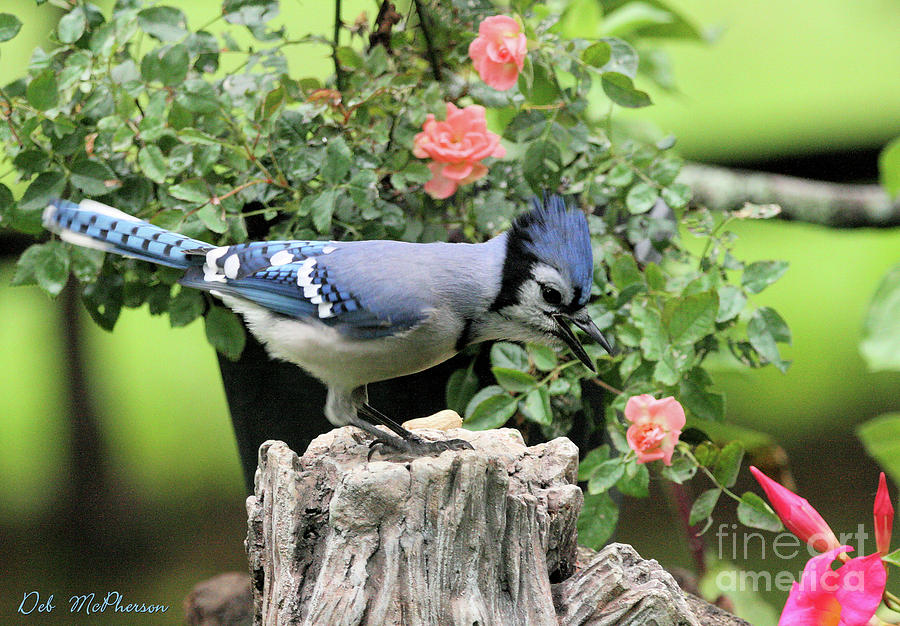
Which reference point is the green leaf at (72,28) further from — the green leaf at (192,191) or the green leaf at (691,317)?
the green leaf at (691,317)

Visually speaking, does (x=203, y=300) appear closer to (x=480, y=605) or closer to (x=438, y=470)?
(x=438, y=470)

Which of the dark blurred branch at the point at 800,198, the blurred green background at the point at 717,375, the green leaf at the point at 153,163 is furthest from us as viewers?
the blurred green background at the point at 717,375

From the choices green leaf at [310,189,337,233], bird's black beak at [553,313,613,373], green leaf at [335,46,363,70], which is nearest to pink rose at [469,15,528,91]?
green leaf at [335,46,363,70]

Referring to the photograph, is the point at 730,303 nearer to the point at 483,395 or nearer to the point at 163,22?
the point at 483,395

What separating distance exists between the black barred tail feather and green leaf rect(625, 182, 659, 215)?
2.10ft

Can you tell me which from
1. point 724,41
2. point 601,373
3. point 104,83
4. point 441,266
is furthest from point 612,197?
point 724,41

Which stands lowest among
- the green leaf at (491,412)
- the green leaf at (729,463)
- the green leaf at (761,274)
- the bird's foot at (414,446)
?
→ the green leaf at (729,463)

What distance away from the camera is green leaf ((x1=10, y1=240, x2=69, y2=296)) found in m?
1.36

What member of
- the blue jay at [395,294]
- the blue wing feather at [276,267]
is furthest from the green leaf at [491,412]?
the blue wing feather at [276,267]

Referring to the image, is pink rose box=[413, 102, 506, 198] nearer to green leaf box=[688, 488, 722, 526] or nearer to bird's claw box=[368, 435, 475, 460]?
bird's claw box=[368, 435, 475, 460]

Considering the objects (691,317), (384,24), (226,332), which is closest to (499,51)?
(384,24)

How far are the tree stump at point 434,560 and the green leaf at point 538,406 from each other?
9.3 inches

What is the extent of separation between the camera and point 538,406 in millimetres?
1302

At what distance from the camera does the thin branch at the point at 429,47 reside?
58.9 inches
